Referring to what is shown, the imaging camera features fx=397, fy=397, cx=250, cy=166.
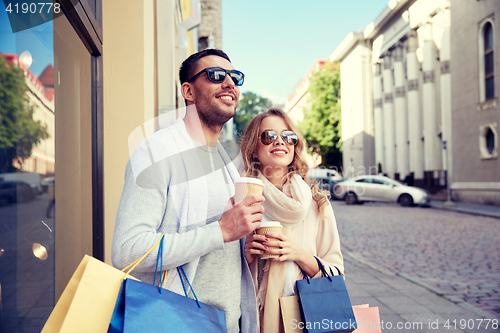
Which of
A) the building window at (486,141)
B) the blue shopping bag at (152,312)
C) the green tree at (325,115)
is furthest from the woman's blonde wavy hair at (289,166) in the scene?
the green tree at (325,115)

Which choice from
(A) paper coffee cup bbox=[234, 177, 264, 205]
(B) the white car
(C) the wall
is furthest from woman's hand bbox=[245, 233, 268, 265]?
(B) the white car

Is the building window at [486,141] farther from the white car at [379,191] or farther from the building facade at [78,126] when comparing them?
the building facade at [78,126]

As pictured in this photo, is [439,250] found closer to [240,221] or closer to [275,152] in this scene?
[275,152]

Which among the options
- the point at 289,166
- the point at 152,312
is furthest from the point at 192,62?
the point at 152,312

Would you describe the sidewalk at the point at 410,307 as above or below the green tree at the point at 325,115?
below

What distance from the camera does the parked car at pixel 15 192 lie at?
1.40 metres

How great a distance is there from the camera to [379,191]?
19.0m

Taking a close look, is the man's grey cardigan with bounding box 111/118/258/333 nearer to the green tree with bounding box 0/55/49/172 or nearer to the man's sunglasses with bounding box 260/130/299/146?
the green tree with bounding box 0/55/49/172

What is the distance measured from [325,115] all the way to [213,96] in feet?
124

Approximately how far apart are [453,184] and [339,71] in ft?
68.3

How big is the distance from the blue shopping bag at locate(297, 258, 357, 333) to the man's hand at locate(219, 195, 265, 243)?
1.68 ft

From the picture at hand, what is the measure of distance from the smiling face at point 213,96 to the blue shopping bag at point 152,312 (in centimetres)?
78

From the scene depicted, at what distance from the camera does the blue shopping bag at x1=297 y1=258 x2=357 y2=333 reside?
1689mm

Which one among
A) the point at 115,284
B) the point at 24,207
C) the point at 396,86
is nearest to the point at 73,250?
the point at 24,207
